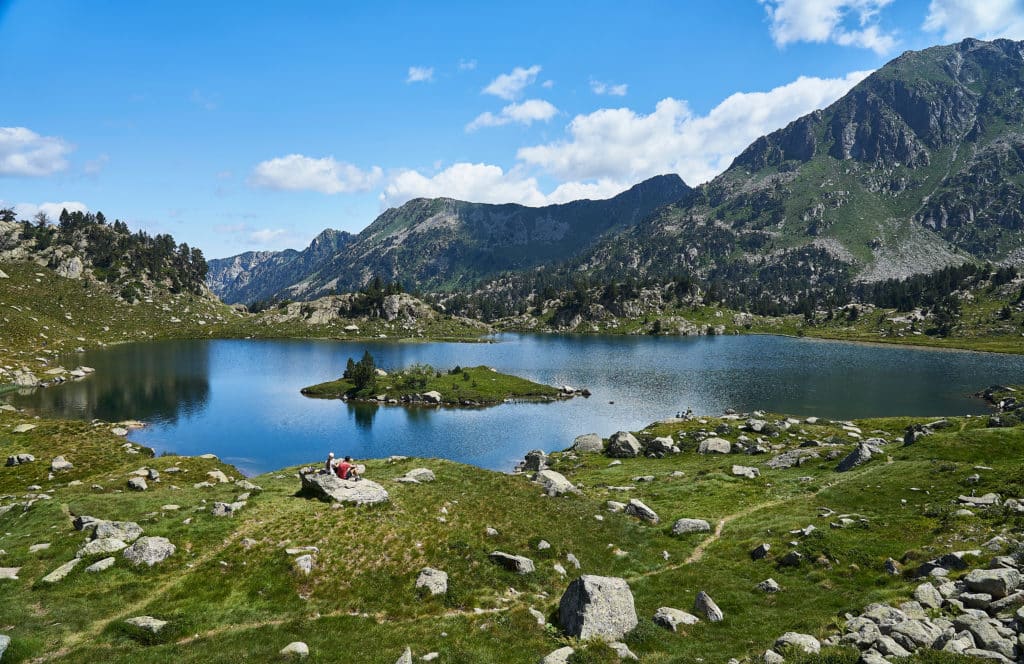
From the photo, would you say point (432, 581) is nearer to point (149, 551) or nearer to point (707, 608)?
point (707, 608)

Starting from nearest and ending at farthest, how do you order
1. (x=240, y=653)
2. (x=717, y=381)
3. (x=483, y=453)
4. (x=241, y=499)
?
(x=240, y=653) → (x=241, y=499) → (x=483, y=453) → (x=717, y=381)

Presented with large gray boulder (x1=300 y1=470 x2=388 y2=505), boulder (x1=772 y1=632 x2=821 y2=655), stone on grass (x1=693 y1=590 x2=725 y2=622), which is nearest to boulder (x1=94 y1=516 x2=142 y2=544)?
large gray boulder (x1=300 y1=470 x2=388 y2=505)

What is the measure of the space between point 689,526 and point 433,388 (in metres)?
93.8

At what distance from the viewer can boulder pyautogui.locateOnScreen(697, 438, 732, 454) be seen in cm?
6288

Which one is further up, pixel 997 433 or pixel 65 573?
pixel 997 433

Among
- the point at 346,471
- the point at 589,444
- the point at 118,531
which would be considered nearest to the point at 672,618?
the point at 346,471

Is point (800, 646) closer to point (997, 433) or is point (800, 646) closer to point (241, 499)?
point (241, 499)

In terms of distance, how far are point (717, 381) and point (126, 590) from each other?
141881 mm

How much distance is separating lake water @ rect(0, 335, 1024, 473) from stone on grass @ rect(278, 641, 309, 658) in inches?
2227

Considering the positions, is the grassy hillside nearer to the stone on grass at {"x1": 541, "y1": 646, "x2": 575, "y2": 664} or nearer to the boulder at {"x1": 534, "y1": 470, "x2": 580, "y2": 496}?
the stone on grass at {"x1": 541, "y1": 646, "x2": 575, "y2": 664}

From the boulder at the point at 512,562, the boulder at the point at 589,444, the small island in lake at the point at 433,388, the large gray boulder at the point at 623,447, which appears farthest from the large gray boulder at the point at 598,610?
the small island in lake at the point at 433,388

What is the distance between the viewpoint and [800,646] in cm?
1802

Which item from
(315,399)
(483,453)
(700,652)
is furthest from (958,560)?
(315,399)

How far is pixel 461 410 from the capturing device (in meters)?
115
